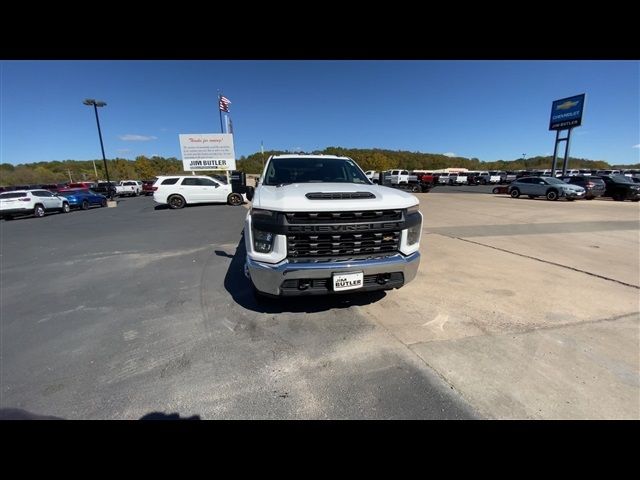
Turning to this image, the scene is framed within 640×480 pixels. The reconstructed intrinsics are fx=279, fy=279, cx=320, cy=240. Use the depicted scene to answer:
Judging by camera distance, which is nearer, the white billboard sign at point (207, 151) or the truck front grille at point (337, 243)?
the truck front grille at point (337, 243)

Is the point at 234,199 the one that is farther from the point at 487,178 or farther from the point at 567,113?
the point at 487,178

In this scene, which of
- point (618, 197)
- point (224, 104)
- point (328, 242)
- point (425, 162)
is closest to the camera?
point (328, 242)

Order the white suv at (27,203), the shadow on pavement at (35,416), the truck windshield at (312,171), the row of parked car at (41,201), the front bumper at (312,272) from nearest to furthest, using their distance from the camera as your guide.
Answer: the shadow on pavement at (35,416)
the front bumper at (312,272)
the truck windshield at (312,171)
the white suv at (27,203)
the row of parked car at (41,201)

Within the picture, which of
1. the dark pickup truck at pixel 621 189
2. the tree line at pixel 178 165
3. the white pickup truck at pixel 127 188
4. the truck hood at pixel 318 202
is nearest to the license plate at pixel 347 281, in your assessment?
the truck hood at pixel 318 202

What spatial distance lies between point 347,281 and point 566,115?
3373cm

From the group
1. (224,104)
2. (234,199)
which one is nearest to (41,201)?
(234,199)

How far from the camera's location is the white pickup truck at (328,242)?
2744 millimetres

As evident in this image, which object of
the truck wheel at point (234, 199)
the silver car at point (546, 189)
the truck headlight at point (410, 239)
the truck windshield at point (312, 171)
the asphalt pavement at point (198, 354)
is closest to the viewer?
the asphalt pavement at point (198, 354)

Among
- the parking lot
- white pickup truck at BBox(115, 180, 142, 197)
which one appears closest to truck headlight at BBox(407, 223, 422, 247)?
the parking lot

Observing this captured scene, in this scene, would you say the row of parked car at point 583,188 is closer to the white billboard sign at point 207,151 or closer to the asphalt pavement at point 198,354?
the asphalt pavement at point 198,354

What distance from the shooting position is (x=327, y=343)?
2.93 m

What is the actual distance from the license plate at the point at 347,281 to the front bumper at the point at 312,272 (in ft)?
0.13

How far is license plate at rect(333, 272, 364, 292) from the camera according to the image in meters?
2.75
